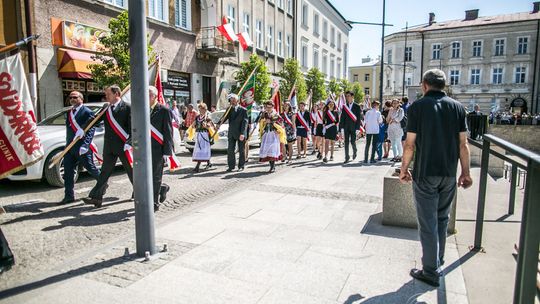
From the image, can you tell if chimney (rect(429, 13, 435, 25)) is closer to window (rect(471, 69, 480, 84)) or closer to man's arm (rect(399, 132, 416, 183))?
window (rect(471, 69, 480, 84))

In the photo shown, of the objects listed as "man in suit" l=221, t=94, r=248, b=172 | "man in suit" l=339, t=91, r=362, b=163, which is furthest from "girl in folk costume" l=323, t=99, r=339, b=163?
"man in suit" l=221, t=94, r=248, b=172

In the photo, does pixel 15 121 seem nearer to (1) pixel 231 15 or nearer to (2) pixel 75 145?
(2) pixel 75 145

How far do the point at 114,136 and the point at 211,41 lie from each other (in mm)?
18206

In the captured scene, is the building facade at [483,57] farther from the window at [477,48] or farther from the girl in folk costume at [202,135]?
the girl in folk costume at [202,135]

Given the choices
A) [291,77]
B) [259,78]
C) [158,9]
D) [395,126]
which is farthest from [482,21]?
[395,126]

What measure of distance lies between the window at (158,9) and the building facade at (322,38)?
55.1ft

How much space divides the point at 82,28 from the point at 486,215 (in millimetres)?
15601

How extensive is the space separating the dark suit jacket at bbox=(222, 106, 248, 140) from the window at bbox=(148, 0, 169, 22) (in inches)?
462

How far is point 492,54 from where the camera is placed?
202 feet

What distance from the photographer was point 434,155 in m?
3.55

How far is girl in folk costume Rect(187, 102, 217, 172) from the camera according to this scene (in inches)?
397

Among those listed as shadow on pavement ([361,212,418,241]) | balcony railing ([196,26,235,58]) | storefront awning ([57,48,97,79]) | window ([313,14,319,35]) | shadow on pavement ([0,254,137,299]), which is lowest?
shadow on pavement ([0,254,137,299])

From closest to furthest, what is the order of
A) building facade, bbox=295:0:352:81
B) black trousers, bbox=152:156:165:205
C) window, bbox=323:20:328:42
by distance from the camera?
black trousers, bbox=152:156:165:205 < building facade, bbox=295:0:352:81 < window, bbox=323:20:328:42

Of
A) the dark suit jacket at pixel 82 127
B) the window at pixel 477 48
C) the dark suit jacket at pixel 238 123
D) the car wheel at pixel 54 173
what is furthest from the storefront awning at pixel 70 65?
the window at pixel 477 48
